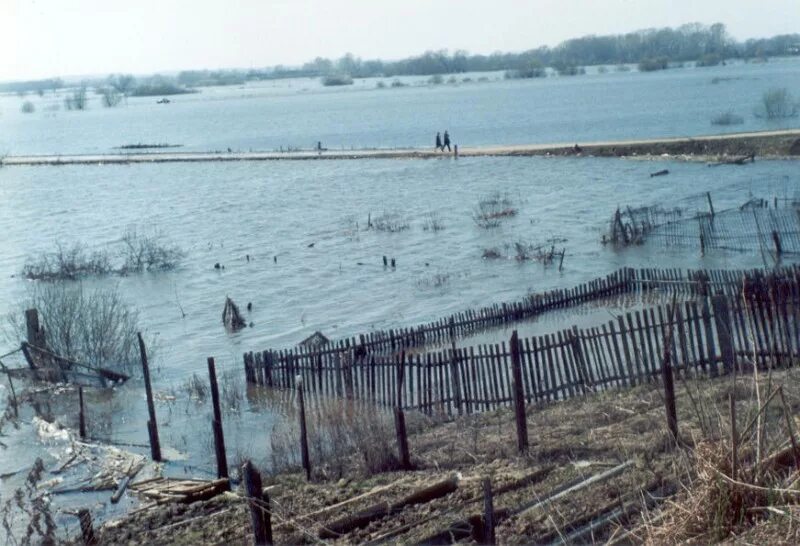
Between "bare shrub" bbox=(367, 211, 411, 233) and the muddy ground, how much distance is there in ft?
95.3

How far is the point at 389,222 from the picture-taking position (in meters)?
44.0

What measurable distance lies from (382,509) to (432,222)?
34.8 m

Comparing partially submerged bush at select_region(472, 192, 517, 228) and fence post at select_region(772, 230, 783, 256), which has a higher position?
fence post at select_region(772, 230, 783, 256)

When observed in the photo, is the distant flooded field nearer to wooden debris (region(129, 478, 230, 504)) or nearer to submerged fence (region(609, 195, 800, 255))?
submerged fence (region(609, 195, 800, 255))

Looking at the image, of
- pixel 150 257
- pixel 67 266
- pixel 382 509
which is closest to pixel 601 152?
pixel 150 257

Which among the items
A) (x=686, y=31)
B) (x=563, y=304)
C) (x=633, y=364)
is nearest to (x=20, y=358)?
(x=563, y=304)

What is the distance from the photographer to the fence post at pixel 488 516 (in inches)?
254

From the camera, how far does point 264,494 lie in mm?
7840

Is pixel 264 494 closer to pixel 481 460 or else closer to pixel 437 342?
pixel 481 460

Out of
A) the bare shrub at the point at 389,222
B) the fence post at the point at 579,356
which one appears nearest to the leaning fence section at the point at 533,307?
the fence post at the point at 579,356

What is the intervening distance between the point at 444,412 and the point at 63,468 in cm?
594

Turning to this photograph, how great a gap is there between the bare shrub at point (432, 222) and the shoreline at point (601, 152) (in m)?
17.1

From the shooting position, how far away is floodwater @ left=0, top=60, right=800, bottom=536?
2292cm

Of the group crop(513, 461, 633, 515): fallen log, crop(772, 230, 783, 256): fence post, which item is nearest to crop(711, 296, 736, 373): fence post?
crop(513, 461, 633, 515): fallen log
